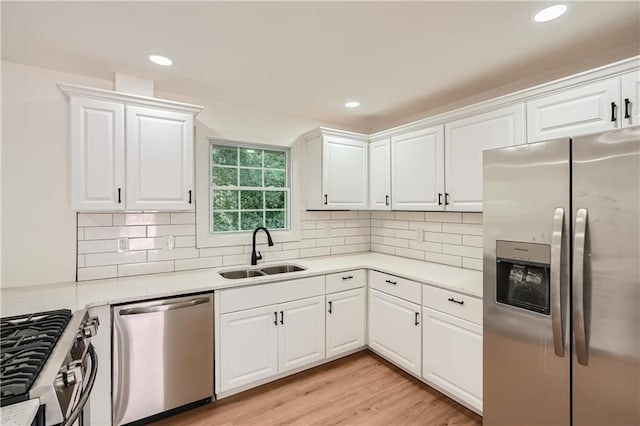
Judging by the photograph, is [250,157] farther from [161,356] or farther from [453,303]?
[453,303]

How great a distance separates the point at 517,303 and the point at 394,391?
130cm

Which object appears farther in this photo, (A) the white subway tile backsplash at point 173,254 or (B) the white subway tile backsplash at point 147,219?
(A) the white subway tile backsplash at point 173,254

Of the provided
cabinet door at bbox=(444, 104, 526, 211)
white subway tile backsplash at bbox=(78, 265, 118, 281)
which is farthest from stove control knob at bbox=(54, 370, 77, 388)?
cabinet door at bbox=(444, 104, 526, 211)

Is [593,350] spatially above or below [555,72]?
below

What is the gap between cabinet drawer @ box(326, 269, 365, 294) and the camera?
2.78m

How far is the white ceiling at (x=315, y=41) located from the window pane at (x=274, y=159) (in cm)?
77

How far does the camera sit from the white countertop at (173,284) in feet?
6.01

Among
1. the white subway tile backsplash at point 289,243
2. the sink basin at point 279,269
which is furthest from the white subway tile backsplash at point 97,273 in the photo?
the sink basin at point 279,269

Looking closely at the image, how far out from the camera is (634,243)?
51.7 inches

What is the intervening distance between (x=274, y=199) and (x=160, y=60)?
63.9 inches

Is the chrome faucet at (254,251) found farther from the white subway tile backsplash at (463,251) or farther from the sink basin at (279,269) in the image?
the white subway tile backsplash at (463,251)

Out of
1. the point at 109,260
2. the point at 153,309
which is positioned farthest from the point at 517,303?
the point at 109,260

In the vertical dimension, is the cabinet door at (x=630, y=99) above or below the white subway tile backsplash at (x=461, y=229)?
above

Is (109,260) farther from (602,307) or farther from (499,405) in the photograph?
(602,307)
